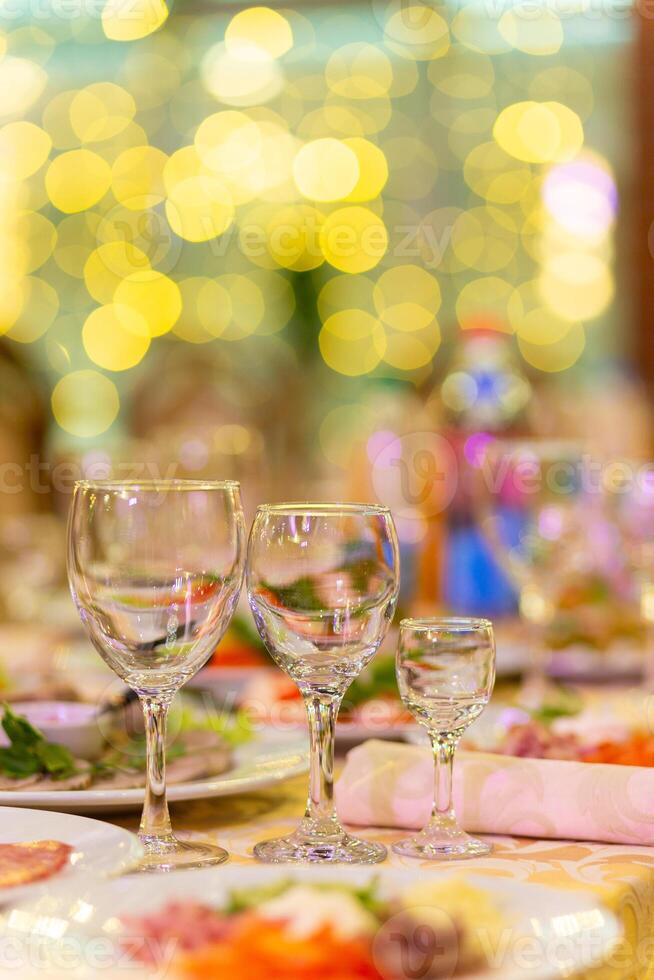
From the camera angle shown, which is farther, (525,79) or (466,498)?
(525,79)

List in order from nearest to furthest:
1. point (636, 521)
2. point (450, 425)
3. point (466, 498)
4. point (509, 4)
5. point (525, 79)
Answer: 1. point (636, 521)
2. point (466, 498)
3. point (450, 425)
4. point (509, 4)
5. point (525, 79)

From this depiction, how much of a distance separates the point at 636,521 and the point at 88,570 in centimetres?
81

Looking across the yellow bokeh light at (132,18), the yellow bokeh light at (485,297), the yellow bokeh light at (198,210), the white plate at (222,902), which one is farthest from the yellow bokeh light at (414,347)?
the white plate at (222,902)

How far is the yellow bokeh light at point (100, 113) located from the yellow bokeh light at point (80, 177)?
0.09m

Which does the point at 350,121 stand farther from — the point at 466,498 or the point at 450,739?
the point at 450,739

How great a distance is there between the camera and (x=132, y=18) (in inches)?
219

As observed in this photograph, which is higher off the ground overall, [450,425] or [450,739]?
[450,425]

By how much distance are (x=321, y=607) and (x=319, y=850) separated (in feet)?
0.44

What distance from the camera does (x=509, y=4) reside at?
4.82 m

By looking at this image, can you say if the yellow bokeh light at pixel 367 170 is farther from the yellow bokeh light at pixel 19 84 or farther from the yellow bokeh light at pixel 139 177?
the yellow bokeh light at pixel 19 84

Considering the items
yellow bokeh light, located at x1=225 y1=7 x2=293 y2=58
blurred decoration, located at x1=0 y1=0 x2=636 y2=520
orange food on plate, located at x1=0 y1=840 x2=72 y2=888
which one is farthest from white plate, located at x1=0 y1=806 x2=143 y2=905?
yellow bokeh light, located at x1=225 y1=7 x2=293 y2=58

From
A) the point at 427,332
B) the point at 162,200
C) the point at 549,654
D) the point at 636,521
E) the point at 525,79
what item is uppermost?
the point at 525,79

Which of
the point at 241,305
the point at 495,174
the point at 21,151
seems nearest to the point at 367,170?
the point at 495,174

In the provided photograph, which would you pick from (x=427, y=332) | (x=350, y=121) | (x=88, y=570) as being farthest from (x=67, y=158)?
(x=88, y=570)
